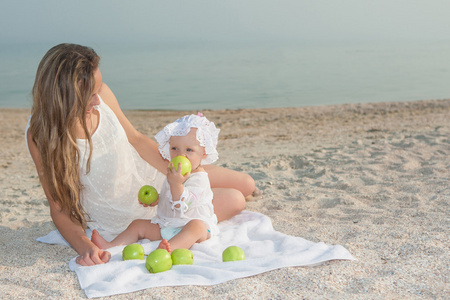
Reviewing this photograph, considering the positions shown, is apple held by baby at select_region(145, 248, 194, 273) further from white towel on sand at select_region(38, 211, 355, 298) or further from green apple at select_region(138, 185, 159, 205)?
green apple at select_region(138, 185, 159, 205)

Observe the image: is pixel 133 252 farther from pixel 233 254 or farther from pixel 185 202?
pixel 233 254

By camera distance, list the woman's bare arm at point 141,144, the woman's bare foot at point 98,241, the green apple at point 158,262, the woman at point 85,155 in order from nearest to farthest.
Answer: the green apple at point 158,262 → the woman at point 85,155 → the woman's bare foot at point 98,241 → the woman's bare arm at point 141,144

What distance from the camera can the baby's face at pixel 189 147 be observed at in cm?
357

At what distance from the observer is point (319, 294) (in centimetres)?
259

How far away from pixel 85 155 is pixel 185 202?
0.84m

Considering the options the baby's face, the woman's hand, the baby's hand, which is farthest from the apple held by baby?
the baby's face

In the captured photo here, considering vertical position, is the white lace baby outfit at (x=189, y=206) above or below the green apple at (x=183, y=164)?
below

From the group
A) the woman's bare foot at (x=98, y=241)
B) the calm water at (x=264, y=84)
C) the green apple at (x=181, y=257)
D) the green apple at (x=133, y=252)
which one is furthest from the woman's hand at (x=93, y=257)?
the calm water at (x=264, y=84)

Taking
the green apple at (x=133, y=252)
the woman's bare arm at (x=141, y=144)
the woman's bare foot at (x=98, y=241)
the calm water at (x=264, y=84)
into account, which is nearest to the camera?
the green apple at (x=133, y=252)

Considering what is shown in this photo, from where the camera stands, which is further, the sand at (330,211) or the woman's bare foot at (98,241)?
the woman's bare foot at (98,241)

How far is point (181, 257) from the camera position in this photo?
3.06 metres

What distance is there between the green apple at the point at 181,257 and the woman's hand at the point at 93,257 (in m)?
0.46

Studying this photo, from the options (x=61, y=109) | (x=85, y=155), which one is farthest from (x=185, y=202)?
(x=61, y=109)

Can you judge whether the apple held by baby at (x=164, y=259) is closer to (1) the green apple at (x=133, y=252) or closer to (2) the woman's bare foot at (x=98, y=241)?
(1) the green apple at (x=133, y=252)
